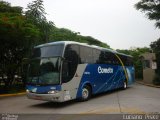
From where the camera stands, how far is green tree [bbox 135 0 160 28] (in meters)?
27.4

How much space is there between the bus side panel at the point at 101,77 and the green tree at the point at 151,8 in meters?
10.6

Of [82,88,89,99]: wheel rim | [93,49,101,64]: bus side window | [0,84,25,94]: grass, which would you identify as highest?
[93,49,101,64]: bus side window

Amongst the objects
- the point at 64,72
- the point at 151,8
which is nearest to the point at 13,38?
the point at 64,72

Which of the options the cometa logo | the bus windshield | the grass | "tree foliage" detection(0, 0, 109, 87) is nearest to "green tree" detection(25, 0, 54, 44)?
"tree foliage" detection(0, 0, 109, 87)

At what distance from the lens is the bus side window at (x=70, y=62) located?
39.5ft

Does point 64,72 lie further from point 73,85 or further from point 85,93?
point 85,93

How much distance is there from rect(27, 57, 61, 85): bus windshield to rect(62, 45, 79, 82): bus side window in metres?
0.39

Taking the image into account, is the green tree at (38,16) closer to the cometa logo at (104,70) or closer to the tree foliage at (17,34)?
the tree foliage at (17,34)

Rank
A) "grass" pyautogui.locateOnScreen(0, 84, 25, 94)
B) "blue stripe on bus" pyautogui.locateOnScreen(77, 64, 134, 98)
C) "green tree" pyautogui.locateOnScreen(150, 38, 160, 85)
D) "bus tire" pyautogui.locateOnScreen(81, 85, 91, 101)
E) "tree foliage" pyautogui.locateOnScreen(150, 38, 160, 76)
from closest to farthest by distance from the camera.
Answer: "bus tire" pyautogui.locateOnScreen(81, 85, 91, 101)
"blue stripe on bus" pyautogui.locateOnScreen(77, 64, 134, 98)
"grass" pyautogui.locateOnScreen(0, 84, 25, 94)
"green tree" pyautogui.locateOnScreen(150, 38, 160, 85)
"tree foliage" pyautogui.locateOnScreen(150, 38, 160, 76)

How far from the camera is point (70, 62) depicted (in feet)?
41.1

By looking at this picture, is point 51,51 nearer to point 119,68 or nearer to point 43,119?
point 43,119

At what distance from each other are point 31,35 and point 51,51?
6841mm

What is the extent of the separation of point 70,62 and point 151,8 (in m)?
18.9

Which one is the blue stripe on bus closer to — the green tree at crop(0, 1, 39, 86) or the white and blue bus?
the white and blue bus
